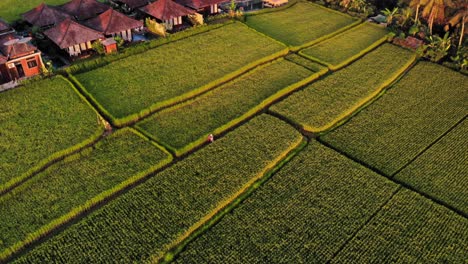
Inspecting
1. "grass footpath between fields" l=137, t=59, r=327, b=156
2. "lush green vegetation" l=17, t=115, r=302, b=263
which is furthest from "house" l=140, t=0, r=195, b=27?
"lush green vegetation" l=17, t=115, r=302, b=263

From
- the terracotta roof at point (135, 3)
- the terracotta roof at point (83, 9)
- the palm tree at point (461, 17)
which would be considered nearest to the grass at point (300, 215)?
the palm tree at point (461, 17)

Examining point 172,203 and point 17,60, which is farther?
point 17,60

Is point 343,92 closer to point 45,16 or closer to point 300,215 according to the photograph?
point 300,215

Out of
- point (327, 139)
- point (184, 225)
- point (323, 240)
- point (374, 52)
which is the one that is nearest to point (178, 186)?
point (184, 225)

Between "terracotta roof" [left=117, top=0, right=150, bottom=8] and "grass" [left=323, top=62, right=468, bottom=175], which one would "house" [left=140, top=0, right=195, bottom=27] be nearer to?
"terracotta roof" [left=117, top=0, right=150, bottom=8]

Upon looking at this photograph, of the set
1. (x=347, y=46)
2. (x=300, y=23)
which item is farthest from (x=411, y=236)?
(x=300, y=23)

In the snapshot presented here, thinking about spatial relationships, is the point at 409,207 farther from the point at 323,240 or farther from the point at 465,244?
the point at 323,240
